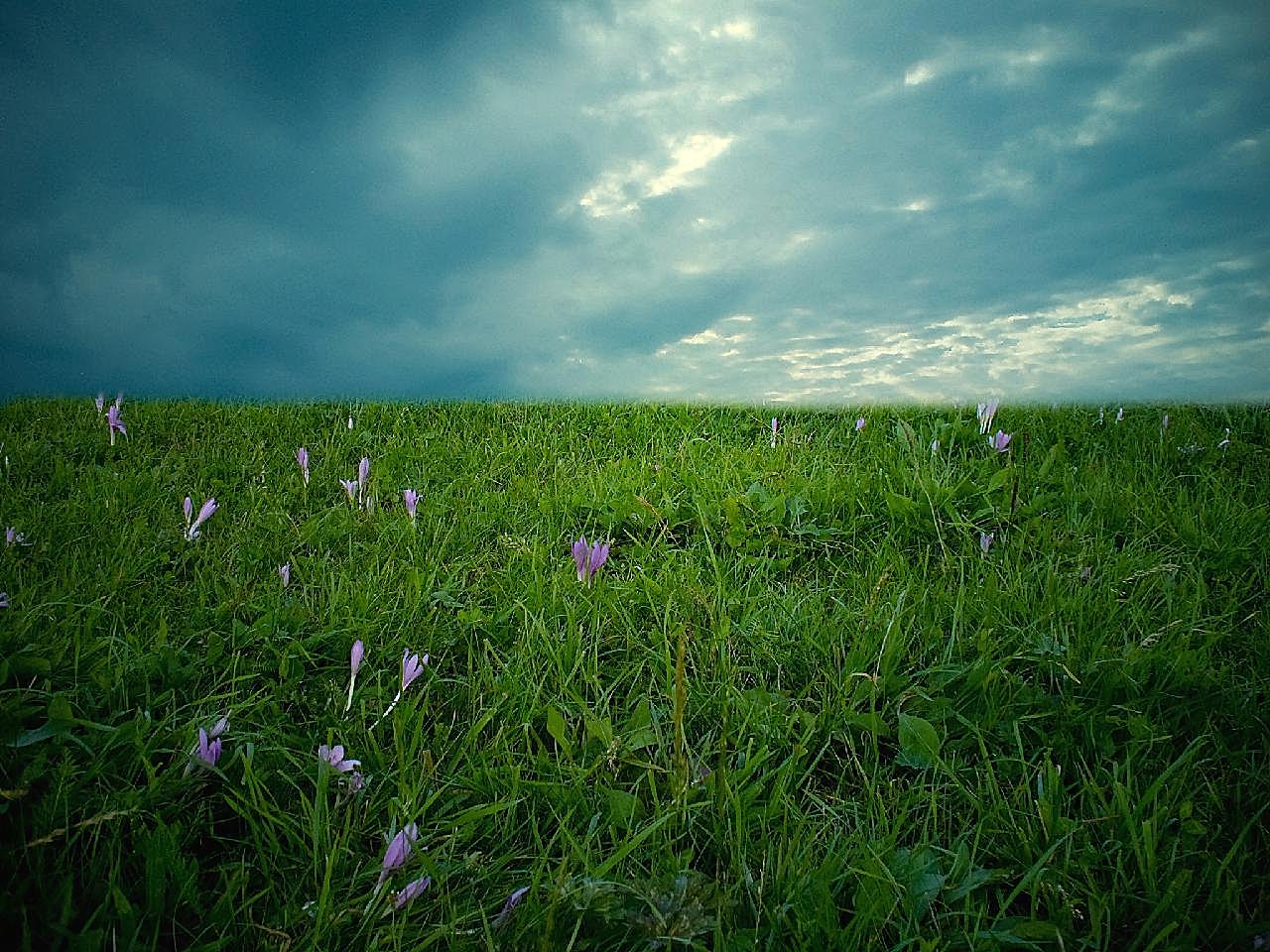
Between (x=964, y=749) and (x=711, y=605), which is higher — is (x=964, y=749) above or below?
below

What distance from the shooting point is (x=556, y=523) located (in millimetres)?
3770

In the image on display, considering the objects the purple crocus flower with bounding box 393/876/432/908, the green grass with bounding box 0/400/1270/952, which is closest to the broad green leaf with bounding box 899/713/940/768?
the green grass with bounding box 0/400/1270/952

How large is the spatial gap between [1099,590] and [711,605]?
5.13ft

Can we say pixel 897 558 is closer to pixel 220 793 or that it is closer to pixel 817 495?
pixel 817 495

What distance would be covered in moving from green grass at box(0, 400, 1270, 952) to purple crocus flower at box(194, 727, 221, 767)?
113 millimetres

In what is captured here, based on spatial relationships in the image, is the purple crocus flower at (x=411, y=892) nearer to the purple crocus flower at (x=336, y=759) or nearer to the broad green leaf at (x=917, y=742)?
the purple crocus flower at (x=336, y=759)

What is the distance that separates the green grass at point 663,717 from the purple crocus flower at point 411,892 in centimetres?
6

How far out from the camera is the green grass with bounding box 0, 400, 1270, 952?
1422mm

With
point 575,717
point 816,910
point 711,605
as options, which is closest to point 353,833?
point 575,717

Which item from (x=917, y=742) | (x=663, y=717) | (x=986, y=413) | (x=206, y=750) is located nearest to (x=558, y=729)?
(x=663, y=717)

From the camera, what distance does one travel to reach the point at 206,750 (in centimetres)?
165

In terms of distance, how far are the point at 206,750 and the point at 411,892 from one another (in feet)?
2.18

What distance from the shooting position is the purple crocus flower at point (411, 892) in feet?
4.47

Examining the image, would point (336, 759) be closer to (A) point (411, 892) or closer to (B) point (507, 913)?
(A) point (411, 892)
